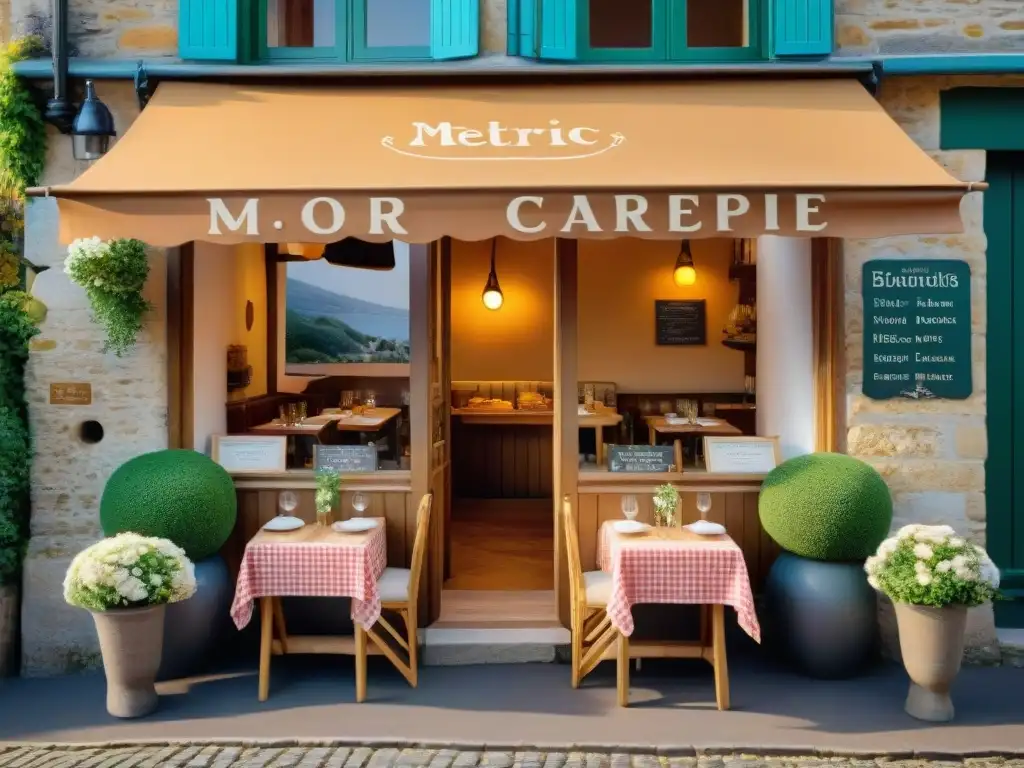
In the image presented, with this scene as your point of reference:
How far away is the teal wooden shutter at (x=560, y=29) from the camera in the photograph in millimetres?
6332

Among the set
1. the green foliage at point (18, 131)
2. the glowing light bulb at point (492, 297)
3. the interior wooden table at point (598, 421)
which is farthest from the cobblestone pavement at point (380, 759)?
the glowing light bulb at point (492, 297)

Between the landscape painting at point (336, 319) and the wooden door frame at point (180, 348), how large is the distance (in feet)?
10.5

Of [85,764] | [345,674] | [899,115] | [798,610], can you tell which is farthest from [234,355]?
[899,115]

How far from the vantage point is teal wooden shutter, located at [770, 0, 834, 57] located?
245 inches

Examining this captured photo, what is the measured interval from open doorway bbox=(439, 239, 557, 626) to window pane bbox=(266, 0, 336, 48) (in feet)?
13.8

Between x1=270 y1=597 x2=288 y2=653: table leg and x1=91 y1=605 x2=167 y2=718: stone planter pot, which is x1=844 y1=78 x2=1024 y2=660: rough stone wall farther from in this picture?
x1=91 y1=605 x2=167 y2=718: stone planter pot

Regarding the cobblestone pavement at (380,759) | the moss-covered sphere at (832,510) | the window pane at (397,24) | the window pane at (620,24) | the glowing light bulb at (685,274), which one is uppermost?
the window pane at (620,24)

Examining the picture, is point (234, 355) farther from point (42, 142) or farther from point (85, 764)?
point (85, 764)

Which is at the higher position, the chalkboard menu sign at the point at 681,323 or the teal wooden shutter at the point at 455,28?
the teal wooden shutter at the point at 455,28

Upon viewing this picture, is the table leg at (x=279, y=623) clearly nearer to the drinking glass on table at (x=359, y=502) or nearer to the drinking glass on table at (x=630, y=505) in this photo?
the drinking glass on table at (x=359, y=502)

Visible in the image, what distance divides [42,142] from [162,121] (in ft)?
3.48

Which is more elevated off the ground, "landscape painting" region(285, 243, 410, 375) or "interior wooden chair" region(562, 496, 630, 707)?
"landscape painting" region(285, 243, 410, 375)

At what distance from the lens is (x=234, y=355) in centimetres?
804

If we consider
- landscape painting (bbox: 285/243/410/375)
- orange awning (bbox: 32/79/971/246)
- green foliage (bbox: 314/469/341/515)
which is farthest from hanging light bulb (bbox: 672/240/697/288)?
green foliage (bbox: 314/469/341/515)
